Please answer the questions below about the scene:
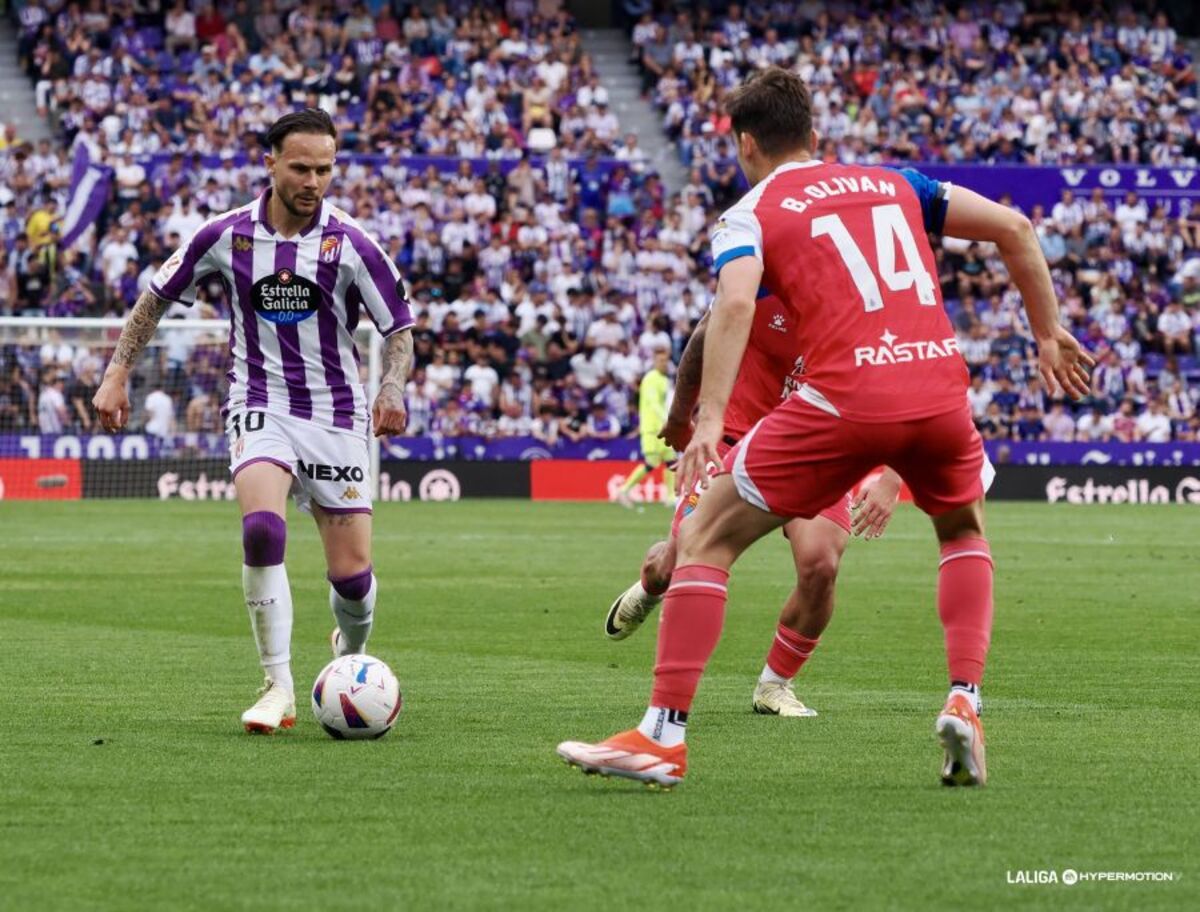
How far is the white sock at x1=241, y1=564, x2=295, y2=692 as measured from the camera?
846 centimetres

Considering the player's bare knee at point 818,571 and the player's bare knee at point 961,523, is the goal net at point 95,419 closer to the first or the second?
the player's bare knee at point 818,571

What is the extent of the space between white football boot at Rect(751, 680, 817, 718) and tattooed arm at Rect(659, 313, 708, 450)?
1.19m

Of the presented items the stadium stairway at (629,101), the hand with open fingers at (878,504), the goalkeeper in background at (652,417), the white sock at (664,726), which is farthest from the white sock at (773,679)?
the stadium stairway at (629,101)

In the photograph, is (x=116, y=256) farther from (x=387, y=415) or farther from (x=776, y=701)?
(x=776, y=701)

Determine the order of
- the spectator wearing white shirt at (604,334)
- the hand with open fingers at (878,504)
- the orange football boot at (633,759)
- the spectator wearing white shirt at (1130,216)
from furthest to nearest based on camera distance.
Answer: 1. the spectator wearing white shirt at (1130,216)
2. the spectator wearing white shirt at (604,334)
3. the hand with open fingers at (878,504)
4. the orange football boot at (633,759)

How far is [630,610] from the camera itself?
973cm

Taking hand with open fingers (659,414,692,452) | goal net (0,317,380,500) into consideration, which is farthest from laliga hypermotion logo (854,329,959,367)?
goal net (0,317,380,500)

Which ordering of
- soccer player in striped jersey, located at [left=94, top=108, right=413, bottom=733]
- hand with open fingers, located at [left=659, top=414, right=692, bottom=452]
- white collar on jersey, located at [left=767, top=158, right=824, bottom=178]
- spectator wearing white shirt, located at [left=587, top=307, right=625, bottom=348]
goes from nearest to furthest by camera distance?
white collar on jersey, located at [left=767, top=158, right=824, bottom=178] < hand with open fingers, located at [left=659, top=414, right=692, bottom=452] < soccer player in striped jersey, located at [left=94, top=108, right=413, bottom=733] < spectator wearing white shirt, located at [left=587, top=307, right=625, bottom=348]

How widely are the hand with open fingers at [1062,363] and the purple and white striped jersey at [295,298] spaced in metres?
2.87

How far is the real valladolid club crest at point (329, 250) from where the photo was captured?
28.3 feet

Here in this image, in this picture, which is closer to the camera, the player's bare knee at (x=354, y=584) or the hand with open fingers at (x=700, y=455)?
the hand with open fingers at (x=700, y=455)

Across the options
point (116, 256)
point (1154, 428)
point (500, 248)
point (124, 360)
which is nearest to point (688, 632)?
point (124, 360)

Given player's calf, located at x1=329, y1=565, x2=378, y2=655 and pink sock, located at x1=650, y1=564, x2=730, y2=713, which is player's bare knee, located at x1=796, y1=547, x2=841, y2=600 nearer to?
player's calf, located at x1=329, y1=565, x2=378, y2=655

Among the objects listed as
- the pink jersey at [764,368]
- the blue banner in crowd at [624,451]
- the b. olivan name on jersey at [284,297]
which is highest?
the b. olivan name on jersey at [284,297]
